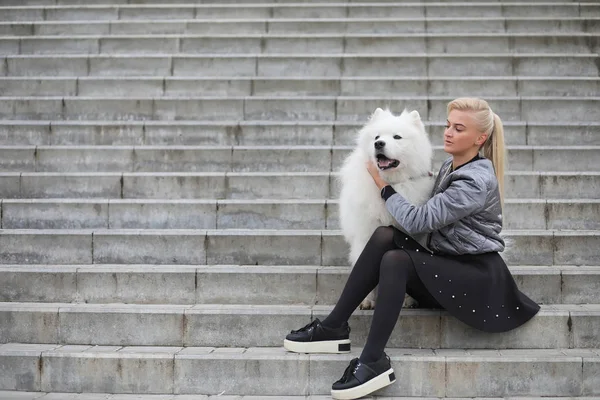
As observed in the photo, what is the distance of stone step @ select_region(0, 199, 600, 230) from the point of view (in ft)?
19.2

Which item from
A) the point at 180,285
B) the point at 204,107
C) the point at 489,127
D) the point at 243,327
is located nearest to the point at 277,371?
the point at 243,327

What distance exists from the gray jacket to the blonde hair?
0.09m

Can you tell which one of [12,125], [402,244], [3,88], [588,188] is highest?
[3,88]

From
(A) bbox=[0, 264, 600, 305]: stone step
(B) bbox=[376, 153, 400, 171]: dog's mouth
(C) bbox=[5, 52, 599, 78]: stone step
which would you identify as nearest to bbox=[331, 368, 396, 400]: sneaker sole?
(A) bbox=[0, 264, 600, 305]: stone step

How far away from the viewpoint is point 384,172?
4.63m

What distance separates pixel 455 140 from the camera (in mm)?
4309

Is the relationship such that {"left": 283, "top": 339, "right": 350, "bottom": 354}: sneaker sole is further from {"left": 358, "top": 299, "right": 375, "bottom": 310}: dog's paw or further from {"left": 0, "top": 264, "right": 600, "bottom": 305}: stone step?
{"left": 0, "top": 264, "right": 600, "bottom": 305}: stone step

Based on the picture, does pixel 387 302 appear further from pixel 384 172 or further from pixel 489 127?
pixel 489 127

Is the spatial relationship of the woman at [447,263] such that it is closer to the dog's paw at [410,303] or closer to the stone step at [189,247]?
the dog's paw at [410,303]

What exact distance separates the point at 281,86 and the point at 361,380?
4528 mm

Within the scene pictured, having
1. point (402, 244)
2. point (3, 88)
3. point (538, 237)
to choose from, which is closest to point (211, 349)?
point (402, 244)

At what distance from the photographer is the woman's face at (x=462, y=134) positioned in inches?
169

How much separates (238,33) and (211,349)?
17.7 ft

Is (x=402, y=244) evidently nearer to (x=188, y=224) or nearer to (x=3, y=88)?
(x=188, y=224)
